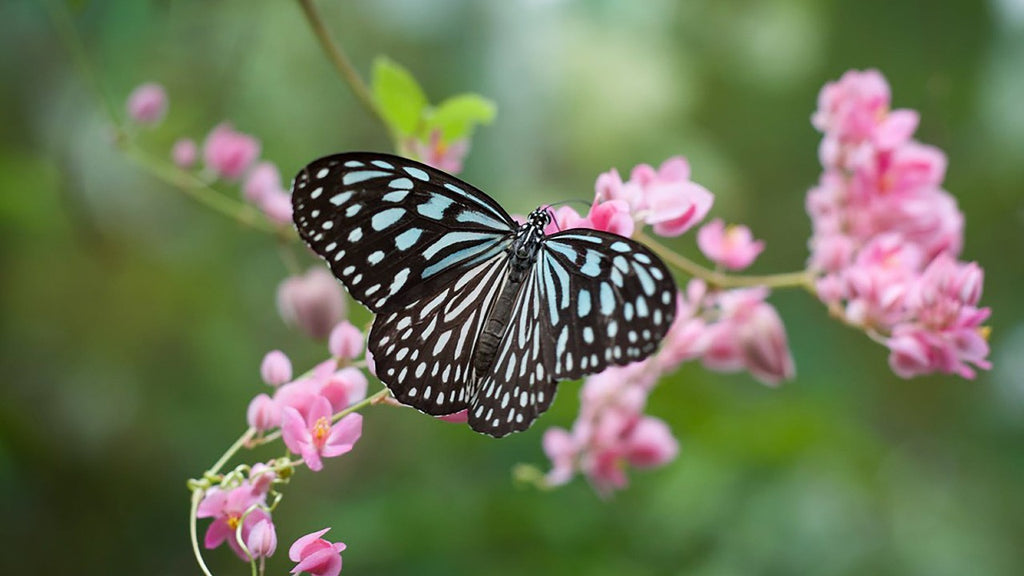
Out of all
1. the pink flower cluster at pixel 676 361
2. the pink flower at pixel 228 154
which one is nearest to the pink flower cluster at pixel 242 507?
the pink flower cluster at pixel 676 361

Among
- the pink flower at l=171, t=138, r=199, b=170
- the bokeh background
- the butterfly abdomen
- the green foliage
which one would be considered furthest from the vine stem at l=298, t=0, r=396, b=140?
the bokeh background

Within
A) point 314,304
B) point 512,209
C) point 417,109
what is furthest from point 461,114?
point 512,209

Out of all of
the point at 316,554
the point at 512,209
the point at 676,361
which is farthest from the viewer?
the point at 512,209

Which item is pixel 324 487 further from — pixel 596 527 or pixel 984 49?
pixel 984 49

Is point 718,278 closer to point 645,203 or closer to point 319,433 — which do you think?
point 645,203

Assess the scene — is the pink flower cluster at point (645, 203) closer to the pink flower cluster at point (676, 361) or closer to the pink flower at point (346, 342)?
the pink flower cluster at point (676, 361)

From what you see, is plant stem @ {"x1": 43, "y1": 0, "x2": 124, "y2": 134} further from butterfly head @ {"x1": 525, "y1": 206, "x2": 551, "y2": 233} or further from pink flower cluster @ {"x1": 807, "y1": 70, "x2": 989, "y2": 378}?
pink flower cluster @ {"x1": 807, "y1": 70, "x2": 989, "y2": 378}
